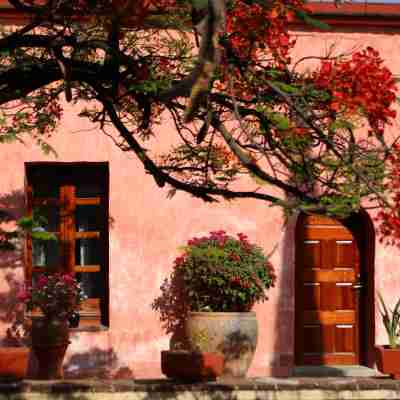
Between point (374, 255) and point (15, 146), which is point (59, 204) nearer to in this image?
point (15, 146)

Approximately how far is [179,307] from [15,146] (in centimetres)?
279

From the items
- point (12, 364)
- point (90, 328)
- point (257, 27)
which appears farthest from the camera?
point (90, 328)

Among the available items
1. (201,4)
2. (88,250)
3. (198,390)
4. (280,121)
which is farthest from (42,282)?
(201,4)

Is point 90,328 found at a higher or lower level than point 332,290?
lower

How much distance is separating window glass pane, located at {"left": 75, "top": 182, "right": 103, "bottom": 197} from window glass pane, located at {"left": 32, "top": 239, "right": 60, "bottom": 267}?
27.3 inches

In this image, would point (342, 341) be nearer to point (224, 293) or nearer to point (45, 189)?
point (224, 293)

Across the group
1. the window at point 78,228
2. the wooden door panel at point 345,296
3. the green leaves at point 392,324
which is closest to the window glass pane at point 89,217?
the window at point 78,228

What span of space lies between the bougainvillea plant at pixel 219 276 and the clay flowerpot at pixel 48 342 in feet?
4.40

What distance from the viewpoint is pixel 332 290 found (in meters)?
14.4

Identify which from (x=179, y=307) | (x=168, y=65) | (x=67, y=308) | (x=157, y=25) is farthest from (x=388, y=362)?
(x=157, y=25)

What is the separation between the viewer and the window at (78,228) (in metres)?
13.9

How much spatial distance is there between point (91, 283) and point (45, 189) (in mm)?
1302

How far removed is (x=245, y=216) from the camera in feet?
45.2

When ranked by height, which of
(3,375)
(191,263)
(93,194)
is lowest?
(3,375)
